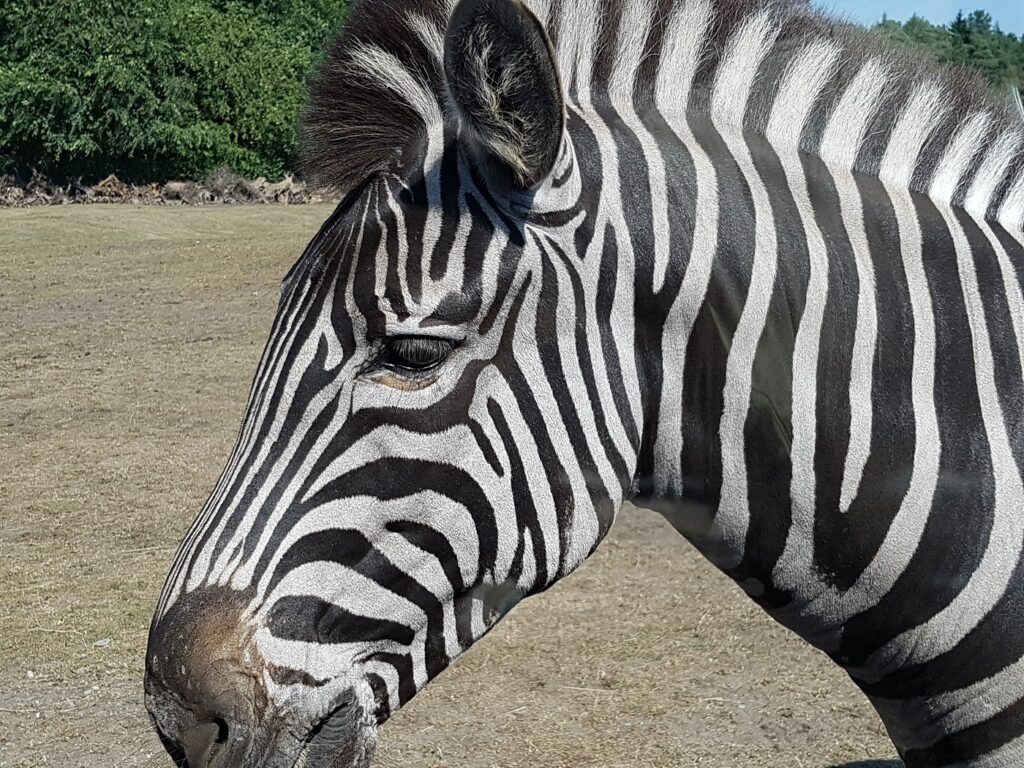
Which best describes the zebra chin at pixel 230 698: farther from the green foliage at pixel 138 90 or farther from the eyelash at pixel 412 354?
the green foliage at pixel 138 90

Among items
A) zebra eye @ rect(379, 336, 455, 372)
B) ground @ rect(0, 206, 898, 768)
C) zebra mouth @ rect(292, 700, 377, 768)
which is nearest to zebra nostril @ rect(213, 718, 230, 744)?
zebra mouth @ rect(292, 700, 377, 768)

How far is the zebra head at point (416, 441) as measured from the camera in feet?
5.93

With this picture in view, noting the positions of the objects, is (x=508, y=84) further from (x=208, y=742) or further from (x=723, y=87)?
(x=208, y=742)

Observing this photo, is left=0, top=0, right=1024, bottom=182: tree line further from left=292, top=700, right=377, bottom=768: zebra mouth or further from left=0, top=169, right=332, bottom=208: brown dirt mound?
left=292, top=700, right=377, bottom=768: zebra mouth

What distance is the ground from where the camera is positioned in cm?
528

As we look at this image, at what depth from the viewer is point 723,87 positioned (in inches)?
85.2

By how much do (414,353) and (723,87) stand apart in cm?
87

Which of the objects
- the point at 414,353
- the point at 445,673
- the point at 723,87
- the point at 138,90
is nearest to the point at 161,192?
the point at 138,90

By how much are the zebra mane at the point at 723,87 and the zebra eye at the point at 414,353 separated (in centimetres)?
40

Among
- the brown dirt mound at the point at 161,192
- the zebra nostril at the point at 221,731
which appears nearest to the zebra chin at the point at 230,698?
the zebra nostril at the point at 221,731

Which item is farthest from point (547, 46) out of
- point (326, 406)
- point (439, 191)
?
point (326, 406)

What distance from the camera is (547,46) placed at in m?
1.78

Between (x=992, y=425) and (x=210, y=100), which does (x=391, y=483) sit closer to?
(x=992, y=425)

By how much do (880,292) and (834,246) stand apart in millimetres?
126
